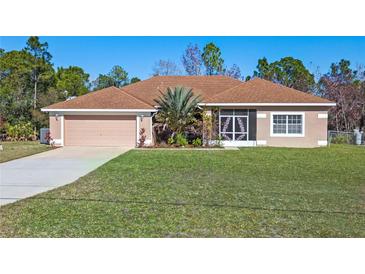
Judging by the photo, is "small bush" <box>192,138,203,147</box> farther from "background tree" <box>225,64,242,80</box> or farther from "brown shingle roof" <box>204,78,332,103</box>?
"background tree" <box>225,64,242,80</box>

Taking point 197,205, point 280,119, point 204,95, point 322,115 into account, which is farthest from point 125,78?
point 197,205

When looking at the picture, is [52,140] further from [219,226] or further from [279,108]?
[219,226]

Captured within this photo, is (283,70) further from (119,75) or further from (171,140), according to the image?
(171,140)

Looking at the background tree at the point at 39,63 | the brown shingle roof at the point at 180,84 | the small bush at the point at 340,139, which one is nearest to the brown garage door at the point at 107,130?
the brown shingle roof at the point at 180,84

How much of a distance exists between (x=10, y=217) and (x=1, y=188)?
3.12 metres

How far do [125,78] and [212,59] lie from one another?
1656 cm

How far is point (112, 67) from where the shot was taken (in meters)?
53.3

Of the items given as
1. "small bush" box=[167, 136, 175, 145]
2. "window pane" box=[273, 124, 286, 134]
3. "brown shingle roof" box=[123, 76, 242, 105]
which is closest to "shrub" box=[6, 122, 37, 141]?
"brown shingle roof" box=[123, 76, 242, 105]

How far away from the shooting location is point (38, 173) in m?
11.2

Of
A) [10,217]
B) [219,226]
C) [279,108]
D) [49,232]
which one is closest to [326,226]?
[219,226]

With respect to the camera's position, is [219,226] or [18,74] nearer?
[219,226]

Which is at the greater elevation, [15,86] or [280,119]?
[15,86]

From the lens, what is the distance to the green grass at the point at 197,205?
5.43m

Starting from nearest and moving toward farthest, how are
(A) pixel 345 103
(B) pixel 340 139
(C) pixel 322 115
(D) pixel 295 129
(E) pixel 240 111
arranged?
(C) pixel 322 115 → (D) pixel 295 129 → (E) pixel 240 111 → (B) pixel 340 139 → (A) pixel 345 103
